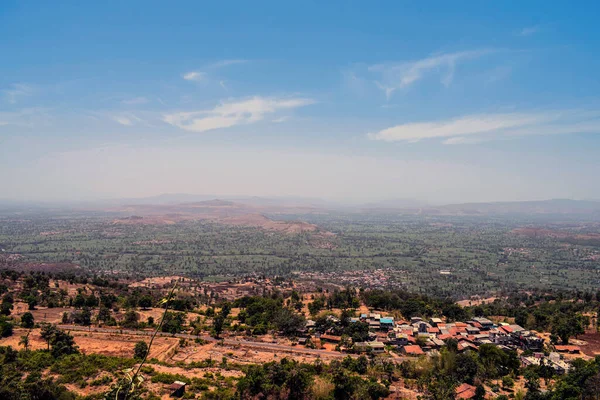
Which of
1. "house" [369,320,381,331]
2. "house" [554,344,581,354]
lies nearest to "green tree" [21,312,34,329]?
"house" [369,320,381,331]

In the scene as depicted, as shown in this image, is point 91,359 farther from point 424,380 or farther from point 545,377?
point 545,377

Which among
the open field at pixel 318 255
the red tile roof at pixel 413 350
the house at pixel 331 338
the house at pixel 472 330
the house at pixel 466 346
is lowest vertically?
the open field at pixel 318 255

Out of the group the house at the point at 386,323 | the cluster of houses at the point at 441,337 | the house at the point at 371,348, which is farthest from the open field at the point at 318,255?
the house at the point at 371,348

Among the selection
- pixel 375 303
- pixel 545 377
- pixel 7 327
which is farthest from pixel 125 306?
pixel 545 377

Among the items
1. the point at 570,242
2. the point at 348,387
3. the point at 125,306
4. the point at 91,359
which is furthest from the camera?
the point at 570,242

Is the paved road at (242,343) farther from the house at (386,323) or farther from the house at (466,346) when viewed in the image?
the house at (466,346)

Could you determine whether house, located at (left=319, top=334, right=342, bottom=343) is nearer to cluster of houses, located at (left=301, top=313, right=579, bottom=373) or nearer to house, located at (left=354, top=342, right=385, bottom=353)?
cluster of houses, located at (left=301, top=313, right=579, bottom=373)

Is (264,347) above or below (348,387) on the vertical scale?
below
